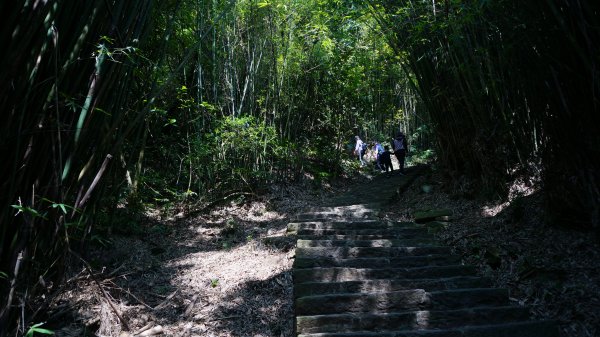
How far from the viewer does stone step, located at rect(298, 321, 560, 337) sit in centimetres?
240

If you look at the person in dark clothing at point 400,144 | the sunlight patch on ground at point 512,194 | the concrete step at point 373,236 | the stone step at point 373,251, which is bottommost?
the stone step at point 373,251

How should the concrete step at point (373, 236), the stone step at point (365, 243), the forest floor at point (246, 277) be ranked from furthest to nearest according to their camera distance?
the concrete step at point (373, 236) < the stone step at point (365, 243) < the forest floor at point (246, 277)

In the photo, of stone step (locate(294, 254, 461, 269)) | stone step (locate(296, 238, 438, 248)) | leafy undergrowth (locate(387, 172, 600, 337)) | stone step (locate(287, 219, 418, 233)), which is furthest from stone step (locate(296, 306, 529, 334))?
stone step (locate(287, 219, 418, 233))

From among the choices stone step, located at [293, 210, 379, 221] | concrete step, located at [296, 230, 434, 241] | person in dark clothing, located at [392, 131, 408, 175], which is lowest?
→ concrete step, located at [296, 230, 434, 241]

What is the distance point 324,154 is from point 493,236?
219 inches

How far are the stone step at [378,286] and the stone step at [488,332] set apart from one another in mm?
531

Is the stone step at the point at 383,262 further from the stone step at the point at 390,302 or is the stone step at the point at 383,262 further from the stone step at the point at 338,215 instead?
the stone step at the point at 338,215

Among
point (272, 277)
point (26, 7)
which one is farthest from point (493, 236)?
point (26, 7)

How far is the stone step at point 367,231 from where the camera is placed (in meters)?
4.19

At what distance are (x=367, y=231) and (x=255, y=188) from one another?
270 centimetres

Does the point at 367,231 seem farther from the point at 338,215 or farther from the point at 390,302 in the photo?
the point at 390,302

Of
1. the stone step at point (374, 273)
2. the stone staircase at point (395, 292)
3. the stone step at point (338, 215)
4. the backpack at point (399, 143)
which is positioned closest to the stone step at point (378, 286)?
the stone staircase at point (395, 292)

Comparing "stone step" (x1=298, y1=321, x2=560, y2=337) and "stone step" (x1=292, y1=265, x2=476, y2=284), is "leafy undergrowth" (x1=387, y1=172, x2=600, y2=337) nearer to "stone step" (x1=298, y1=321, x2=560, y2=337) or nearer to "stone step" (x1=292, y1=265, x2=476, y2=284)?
"stone step" (x1=298, y1=321, x2=560, y2=337)

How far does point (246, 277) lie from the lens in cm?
358
